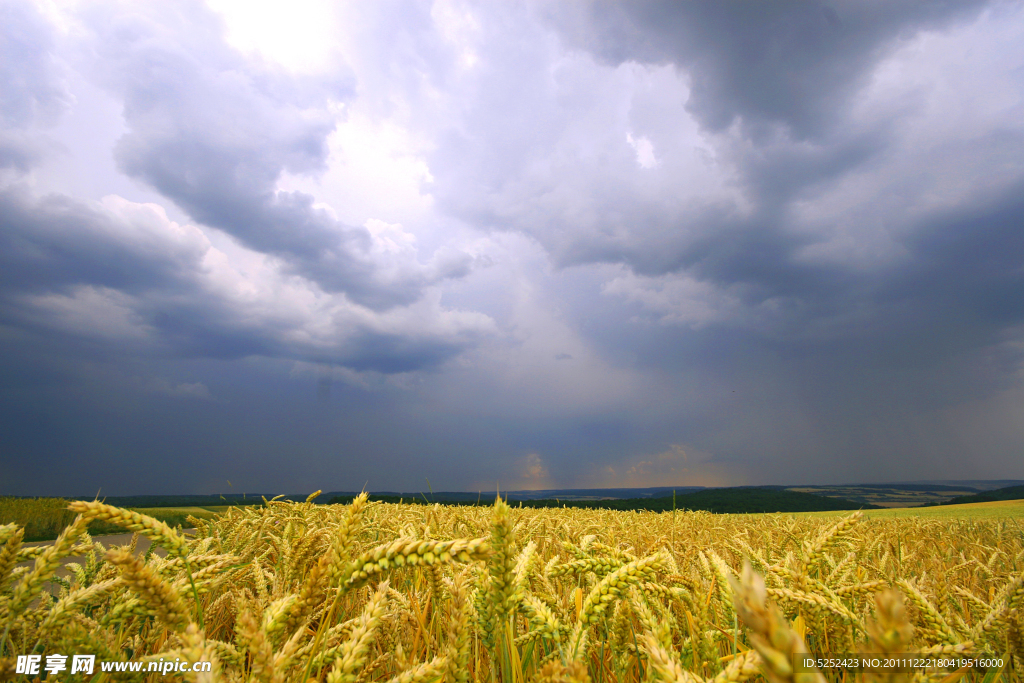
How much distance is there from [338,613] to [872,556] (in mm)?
4218

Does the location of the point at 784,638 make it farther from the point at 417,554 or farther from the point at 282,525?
the point at 282,525

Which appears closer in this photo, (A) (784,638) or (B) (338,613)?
→ (A) (784,638)

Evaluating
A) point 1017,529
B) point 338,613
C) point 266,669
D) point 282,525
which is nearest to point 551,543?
point 338,613

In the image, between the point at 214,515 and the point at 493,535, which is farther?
the point at 214,515

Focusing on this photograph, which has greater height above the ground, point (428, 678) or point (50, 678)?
point (428, 678)

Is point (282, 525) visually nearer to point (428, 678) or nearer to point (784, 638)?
point (428, 678)

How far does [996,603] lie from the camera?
6.32 ft

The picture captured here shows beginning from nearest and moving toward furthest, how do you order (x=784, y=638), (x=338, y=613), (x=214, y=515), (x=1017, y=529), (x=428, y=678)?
(x=784, y=638)
(x=428, y=678)
(x=338, y=613)
(x=214, y=515)
(x=1017, y=529)

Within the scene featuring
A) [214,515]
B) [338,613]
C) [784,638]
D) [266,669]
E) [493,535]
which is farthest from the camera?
[214,515]

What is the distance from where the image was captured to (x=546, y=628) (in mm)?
1472

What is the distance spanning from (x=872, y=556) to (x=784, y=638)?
4.65 meters

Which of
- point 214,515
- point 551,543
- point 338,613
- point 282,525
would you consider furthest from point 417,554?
point 214,515

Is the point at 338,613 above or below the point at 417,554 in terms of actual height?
below

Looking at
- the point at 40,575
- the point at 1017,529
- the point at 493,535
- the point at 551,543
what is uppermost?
the point at 493,535
